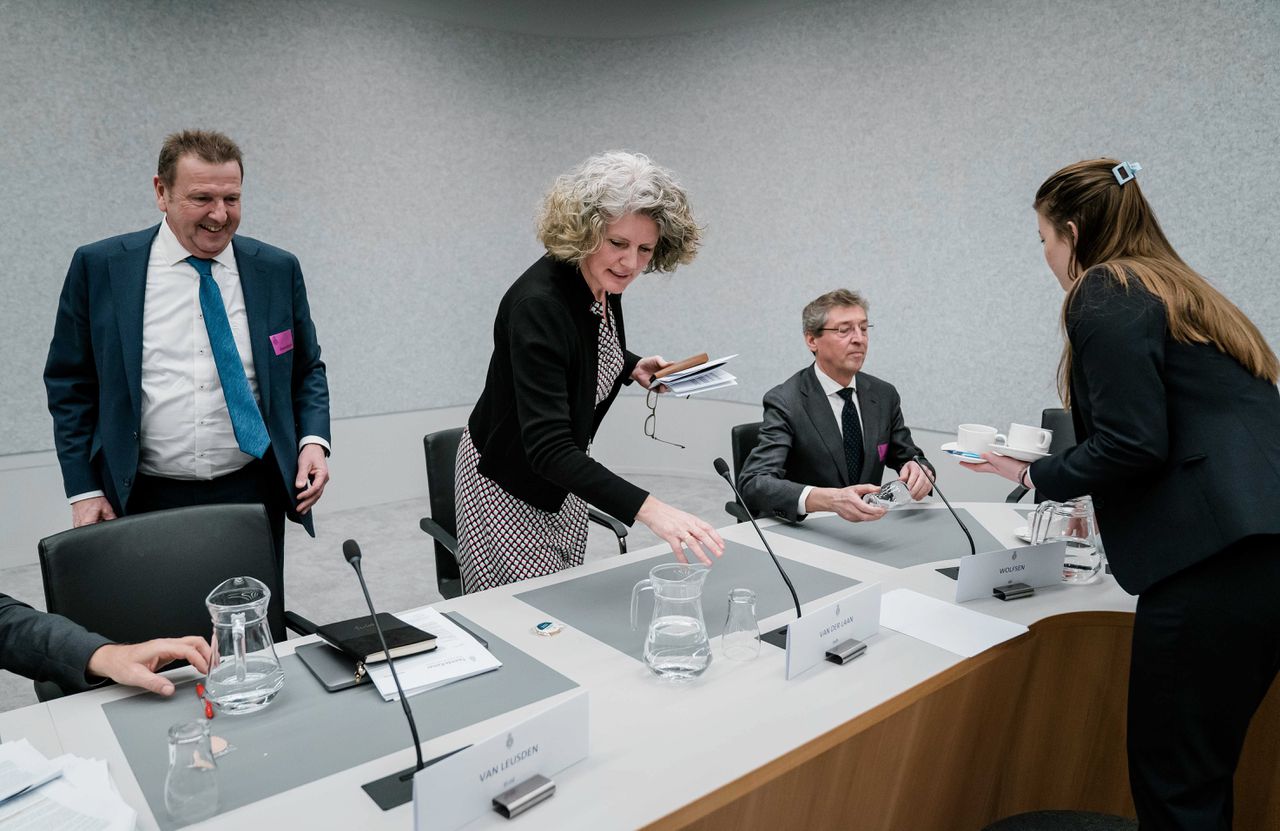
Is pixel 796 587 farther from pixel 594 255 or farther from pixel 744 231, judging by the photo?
pixel 744 231

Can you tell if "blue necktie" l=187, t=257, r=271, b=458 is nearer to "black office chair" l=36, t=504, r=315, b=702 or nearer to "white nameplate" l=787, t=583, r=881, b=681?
"black office chair" l=36, t=504, r=315, b=702

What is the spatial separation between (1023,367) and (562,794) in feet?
12.6

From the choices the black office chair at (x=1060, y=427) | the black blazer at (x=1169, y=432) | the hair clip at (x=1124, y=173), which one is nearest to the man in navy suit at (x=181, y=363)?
the black blazer at (x=1169, y=432)

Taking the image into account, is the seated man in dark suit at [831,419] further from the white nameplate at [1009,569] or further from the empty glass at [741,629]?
the empty glass at [741,629]

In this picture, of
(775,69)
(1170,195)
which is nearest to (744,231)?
(775,69)

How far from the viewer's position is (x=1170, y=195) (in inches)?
147

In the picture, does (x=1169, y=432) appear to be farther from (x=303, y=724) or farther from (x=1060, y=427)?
(x=1060, y=427)

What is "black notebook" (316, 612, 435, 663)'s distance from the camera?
1.40m

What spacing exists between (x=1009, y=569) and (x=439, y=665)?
120 centimetres

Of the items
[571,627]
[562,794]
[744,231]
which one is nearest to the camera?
[562,794]

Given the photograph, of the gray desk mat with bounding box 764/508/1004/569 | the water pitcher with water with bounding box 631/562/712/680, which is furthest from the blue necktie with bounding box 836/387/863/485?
the water pitcher with water with bounding box 631/562/712/680

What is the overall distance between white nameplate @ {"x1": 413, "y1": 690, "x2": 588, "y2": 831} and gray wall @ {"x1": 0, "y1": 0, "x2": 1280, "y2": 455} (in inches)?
148

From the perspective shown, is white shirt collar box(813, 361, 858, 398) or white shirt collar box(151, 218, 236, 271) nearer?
white shirt collar box(151, 218, 236, 271)

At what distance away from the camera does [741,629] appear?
1488 millimetres
